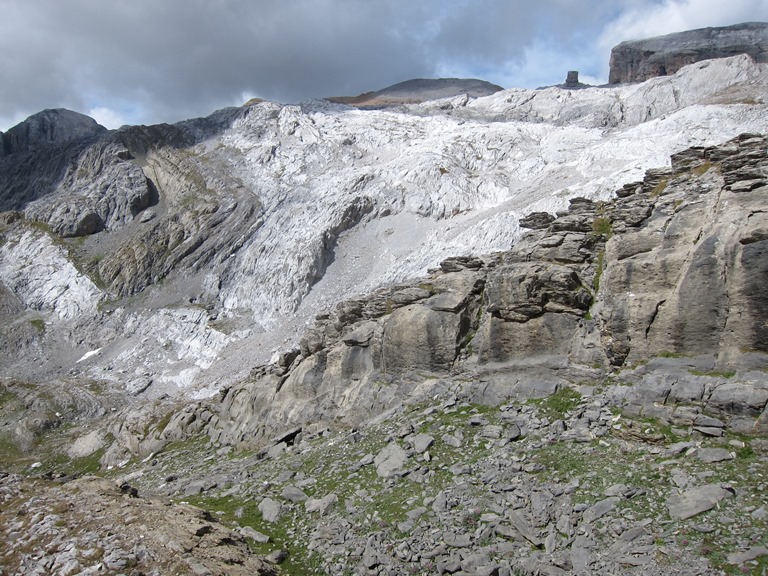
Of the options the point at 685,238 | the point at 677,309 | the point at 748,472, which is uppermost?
the point at 685,238

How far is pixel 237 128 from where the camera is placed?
4355 inches

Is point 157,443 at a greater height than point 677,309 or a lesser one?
lesser

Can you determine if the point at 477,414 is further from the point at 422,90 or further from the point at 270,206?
the point at 422,90

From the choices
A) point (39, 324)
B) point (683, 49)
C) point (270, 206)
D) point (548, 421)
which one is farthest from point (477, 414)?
point (683, 49)

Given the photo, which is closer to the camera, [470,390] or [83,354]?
[470,390]

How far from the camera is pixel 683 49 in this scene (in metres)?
128

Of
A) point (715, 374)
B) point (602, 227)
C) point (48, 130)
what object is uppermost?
point (48, 130)

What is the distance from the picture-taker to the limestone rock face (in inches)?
4847

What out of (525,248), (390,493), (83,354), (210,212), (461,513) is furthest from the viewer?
(210,212)

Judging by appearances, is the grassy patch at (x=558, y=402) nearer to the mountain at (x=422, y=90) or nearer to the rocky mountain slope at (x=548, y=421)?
the rocky mountain slope at (x=548, y=421)

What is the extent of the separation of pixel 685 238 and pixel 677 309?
2940 mm

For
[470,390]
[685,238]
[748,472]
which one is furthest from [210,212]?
[748,472]

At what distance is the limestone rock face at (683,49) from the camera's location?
123 meters

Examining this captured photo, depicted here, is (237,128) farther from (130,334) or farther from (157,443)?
(157,443)
